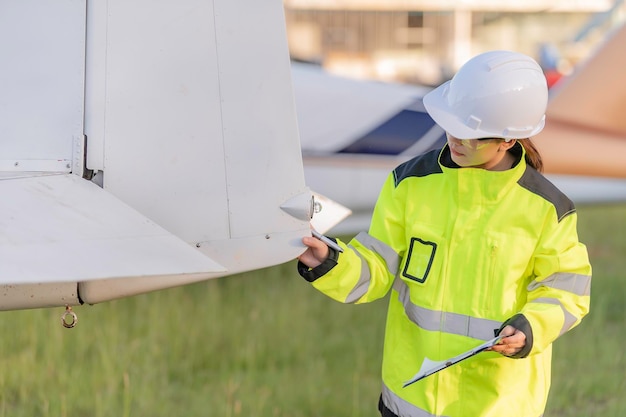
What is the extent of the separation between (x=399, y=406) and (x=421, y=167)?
0.65 meters

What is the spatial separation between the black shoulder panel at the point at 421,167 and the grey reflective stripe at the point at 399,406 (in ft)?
1.91

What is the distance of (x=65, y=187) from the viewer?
202 cm

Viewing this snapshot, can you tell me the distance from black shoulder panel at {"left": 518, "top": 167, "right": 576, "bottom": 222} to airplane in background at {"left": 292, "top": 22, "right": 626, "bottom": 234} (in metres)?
3.62

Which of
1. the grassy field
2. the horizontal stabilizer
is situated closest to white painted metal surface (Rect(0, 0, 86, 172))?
the horizontal stabilizer

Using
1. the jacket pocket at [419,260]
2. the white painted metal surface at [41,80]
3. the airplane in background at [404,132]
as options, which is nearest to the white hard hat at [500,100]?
the jacket pocket at [419,260]

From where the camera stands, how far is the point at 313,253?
2.21 m

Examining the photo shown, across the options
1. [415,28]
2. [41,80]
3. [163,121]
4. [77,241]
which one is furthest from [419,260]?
[415,28]

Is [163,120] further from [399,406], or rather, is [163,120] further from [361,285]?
[399,406]

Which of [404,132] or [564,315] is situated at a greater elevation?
[404,132]

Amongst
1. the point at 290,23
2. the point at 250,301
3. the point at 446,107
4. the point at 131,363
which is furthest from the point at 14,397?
the point at 290,23

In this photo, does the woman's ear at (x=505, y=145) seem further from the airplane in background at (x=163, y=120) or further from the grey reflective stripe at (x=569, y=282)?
the airplane in background at (x=163, y=120)

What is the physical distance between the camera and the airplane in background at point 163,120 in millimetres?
2146

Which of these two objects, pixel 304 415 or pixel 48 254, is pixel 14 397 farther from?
pixel 48 254

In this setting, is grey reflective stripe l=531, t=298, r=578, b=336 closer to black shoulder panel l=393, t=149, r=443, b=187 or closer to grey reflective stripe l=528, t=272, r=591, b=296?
grey reflective stripe l=528, t=272, r=591, b=296
